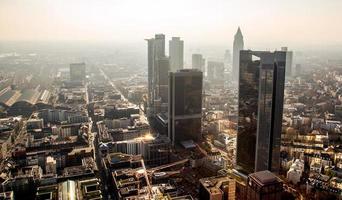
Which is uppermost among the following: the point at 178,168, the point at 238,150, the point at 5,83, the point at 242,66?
the point at 242,66

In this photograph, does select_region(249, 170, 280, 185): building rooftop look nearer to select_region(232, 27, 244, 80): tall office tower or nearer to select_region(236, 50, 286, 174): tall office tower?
select_region(236, 50, 286, 174): tall office tower

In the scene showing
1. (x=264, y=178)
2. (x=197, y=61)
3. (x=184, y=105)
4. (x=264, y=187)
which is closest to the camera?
(x=264, y=187)

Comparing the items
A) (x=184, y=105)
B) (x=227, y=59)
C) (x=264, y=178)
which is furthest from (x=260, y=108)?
(x=227, y=59)

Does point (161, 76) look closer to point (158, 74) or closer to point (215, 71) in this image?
point (158, 74)

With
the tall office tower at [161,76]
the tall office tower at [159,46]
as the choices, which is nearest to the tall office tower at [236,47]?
the tall office tower at [159,46]

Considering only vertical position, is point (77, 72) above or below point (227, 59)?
below

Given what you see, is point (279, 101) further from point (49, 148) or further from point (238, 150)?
point (49, 148)

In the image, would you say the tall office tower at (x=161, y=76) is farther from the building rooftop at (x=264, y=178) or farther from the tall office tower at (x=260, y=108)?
the building rooftop at (x=264, y=178)

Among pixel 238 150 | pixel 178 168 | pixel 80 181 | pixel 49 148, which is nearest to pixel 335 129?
pixel 238 150
